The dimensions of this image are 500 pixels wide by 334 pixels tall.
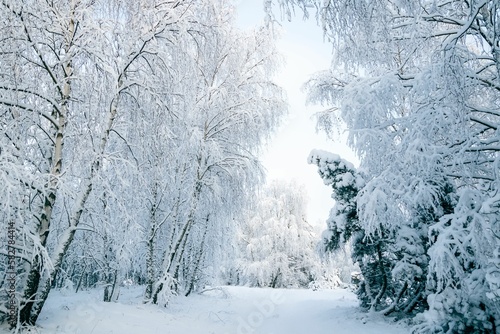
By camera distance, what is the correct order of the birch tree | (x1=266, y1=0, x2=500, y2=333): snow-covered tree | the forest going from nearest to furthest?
the forest → (x1=266, y1=0, x2=500, y2=333): snow-covered tree → the birch tree

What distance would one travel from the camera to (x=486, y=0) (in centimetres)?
277

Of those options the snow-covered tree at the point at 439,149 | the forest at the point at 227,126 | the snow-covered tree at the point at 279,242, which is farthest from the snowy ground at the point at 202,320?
the snow-covered tree at the point at 279,242

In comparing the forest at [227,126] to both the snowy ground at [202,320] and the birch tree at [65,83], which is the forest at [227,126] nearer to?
the birch tree at [65,83]

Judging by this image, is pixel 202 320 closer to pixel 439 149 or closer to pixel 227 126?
pixel 227 126

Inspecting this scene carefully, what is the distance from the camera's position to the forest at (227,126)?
13.5 feet

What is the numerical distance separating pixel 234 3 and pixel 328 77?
4.69 metres

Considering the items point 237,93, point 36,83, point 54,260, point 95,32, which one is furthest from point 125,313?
point 237,93

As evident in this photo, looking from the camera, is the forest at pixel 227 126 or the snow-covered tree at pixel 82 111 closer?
the forest at pixel 227 126

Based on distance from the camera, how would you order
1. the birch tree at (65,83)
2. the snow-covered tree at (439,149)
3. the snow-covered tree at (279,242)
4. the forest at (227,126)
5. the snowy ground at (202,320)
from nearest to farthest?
the forest at (227,126) < the snow-covered tree at (439,149) < the birch tree at (65,83) < the snowy ground at (202,320) < the snow-covered tree at (279,242)

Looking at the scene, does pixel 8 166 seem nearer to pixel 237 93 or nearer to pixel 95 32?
pixel 95 32

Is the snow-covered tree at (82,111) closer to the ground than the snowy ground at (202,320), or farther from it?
farther from it

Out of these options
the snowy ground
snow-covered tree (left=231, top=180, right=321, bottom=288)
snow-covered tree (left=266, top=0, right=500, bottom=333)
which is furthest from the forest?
snow-covered tree (left=231, top=180, right=321, bottom=288)

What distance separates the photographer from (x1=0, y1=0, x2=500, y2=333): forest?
4.12 metres

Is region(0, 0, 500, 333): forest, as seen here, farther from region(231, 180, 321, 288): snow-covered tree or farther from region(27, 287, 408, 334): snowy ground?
region(231, 180, 321, 288): snow-covered tree
